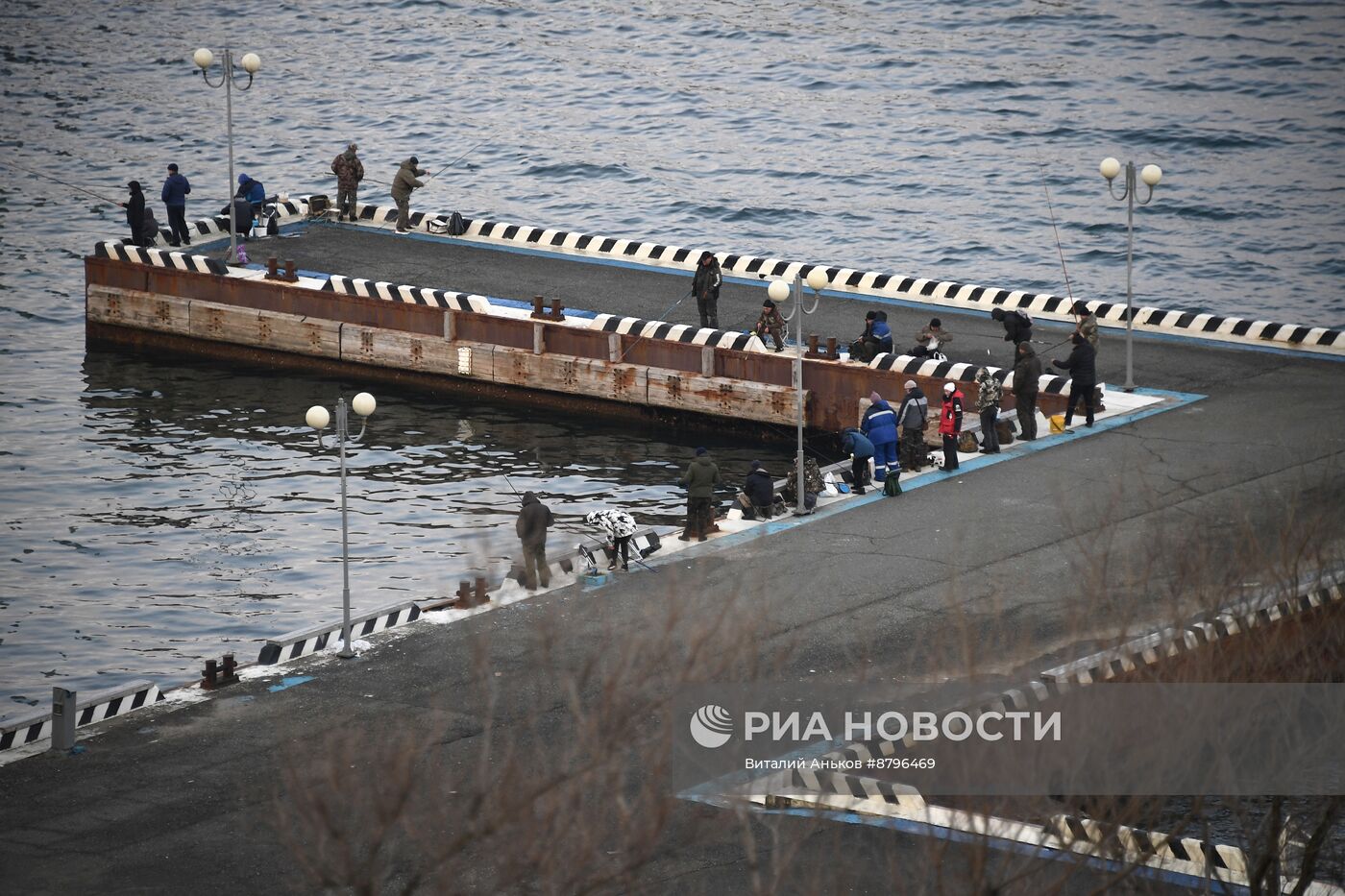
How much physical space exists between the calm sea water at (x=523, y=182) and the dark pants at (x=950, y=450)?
619 cm

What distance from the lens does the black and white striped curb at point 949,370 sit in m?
34.9

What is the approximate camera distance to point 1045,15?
94.1 metres

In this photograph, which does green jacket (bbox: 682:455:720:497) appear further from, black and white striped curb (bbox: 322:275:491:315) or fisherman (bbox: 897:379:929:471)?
black and white striped curb (bbox: 322:275:491:315)

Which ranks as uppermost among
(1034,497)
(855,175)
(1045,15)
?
(1045,15)

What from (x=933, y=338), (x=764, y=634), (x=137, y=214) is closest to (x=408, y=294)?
(x=137, y=214)

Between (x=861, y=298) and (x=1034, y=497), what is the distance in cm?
1297

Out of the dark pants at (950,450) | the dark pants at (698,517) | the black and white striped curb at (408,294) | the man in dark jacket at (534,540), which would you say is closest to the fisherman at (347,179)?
the black and white striped curb at (408,294)

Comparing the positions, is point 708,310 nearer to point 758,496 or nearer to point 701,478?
point 758,496

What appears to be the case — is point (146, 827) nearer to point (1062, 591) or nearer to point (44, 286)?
point (1062, 591)

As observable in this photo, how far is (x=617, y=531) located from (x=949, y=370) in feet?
33.6

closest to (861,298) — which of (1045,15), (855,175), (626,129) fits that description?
(855,175)

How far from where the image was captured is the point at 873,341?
3769 cm

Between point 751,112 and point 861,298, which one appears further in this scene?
point 751,112

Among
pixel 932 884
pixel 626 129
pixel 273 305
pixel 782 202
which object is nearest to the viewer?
pixel 932 884
